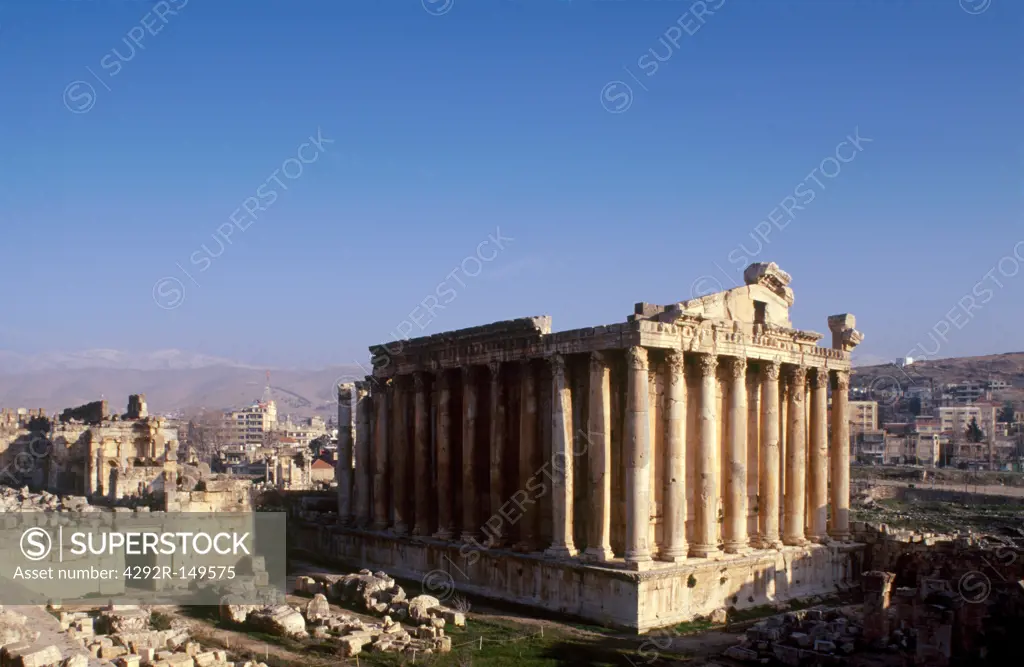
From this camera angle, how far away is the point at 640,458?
25.7 meters

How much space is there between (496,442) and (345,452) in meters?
11.4

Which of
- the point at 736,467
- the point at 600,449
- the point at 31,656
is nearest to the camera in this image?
the point at 31,656

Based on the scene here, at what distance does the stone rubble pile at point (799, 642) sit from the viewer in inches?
821

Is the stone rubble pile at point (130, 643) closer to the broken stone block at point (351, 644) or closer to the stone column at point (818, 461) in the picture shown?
the broken stone block at point (351, 644)

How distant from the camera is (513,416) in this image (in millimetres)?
31750

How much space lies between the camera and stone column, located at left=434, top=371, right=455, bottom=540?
33.0m

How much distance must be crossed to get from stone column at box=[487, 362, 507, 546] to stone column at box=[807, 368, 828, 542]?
33.8 ft

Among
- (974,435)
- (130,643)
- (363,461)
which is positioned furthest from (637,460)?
(974,435)

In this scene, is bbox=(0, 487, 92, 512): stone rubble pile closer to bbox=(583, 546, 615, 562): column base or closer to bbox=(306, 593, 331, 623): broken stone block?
bbox=(306, 593, 331, 623): broken stone block

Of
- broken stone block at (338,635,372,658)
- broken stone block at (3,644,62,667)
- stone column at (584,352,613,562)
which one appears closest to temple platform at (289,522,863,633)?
stone column at (584,352,613,562)

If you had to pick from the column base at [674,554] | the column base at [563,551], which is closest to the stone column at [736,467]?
the column base at [674,554]

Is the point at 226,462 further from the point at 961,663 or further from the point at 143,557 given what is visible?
the point at 961,663

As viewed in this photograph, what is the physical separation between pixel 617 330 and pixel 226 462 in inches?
2661

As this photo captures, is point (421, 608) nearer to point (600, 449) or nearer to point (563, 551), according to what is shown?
point (563, 551)
